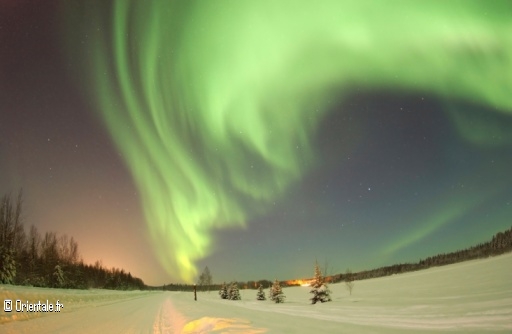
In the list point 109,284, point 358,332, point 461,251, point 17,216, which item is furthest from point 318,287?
point 461,251

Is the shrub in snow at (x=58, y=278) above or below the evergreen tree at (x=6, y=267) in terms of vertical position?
below

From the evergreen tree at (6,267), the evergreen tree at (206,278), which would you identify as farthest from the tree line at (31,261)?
the evergreen tree at (206,278)

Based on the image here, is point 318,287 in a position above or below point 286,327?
below

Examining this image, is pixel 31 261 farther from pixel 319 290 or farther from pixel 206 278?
pixel 206 278

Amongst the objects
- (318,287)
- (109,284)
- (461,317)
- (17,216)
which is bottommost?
(109,284)

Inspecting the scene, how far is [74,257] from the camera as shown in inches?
3147

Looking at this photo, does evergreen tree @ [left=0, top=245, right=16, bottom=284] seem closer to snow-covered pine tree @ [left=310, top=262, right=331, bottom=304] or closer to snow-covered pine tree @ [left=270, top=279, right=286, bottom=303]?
snow-covered pine tree @ [left=270, top=279, right=286, bottom=303]

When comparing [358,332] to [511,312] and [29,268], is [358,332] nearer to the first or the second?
[511,312]

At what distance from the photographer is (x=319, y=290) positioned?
35594mm

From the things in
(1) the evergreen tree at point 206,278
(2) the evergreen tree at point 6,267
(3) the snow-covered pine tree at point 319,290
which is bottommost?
(1) the evergreen tree at point 206,278

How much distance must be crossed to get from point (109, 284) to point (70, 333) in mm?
108608

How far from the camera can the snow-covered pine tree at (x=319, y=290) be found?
115 ft

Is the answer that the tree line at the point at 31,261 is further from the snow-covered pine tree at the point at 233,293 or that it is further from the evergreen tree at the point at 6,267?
the snow-covered pine tree at the point at 233,293

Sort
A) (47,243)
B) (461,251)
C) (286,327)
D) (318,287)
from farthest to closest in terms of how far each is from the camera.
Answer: (461,251) < (47,243) < (318,287) < (286,327)
